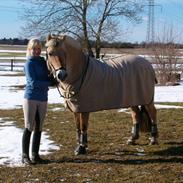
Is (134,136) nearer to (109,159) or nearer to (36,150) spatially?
(109,159)

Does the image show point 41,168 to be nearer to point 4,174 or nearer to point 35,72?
point 4,174

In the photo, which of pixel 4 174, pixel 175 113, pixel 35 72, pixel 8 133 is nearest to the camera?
pixel 4 174

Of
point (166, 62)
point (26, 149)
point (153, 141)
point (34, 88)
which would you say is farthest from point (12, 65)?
point (34, 88)

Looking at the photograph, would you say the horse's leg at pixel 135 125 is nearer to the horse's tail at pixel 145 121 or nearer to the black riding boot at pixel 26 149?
the horse's tail at pixel 145 121

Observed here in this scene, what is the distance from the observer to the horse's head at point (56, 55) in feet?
20.3

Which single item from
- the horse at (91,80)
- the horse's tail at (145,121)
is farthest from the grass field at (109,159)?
the horse at (91,80)

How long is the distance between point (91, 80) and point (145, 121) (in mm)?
1606

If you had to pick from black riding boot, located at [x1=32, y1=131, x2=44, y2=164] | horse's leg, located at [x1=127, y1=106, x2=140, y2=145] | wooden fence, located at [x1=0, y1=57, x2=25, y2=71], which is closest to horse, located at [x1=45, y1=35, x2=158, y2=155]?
horse's leg, located at [x1=127, y1=106, x2=140, y2=145]

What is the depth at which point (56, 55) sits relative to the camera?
6.21 m

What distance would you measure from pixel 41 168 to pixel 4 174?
1.65 ft

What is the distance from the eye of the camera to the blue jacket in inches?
244

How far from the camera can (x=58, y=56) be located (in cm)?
622

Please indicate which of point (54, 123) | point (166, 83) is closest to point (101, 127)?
point (54, 123)

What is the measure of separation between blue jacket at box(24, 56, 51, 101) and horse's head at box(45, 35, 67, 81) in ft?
0.40
